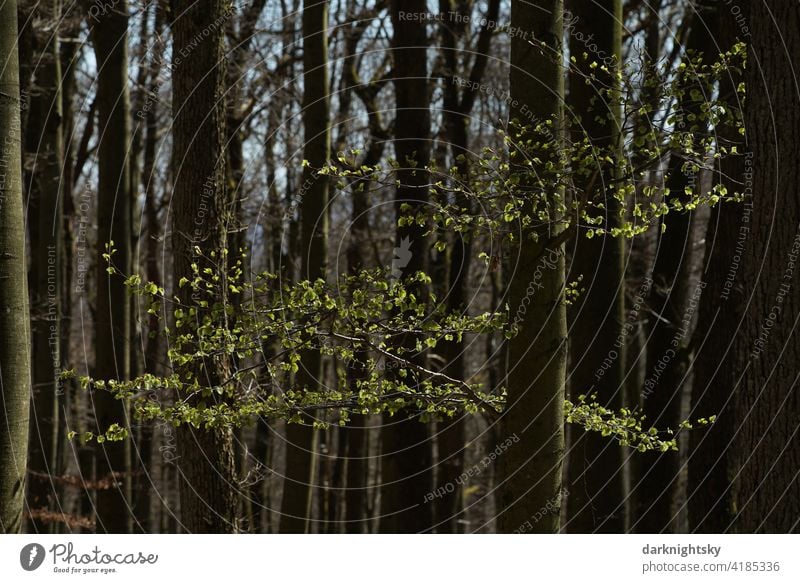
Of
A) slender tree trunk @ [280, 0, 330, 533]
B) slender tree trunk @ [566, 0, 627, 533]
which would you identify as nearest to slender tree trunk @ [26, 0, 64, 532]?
slender tree trunk @ [280, 0, 330, 533]

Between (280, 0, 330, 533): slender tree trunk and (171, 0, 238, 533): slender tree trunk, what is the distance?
4.14 m

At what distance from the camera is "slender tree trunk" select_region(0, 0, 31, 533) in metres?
6.40

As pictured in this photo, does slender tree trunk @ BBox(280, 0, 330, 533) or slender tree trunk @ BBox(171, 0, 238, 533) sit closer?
slender tree trunk @ BBox(171, 0, 238, 533)

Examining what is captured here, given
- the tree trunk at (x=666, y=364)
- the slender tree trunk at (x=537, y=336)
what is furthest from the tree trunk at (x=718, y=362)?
the slender tree trunk at (x=537, y=336)

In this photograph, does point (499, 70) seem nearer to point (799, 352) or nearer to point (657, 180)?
point (657, 180)

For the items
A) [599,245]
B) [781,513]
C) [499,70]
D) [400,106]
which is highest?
[499,70]

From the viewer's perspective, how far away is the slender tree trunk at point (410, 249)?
1161cm

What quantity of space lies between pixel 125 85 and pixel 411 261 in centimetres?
485

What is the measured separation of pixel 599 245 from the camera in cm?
890

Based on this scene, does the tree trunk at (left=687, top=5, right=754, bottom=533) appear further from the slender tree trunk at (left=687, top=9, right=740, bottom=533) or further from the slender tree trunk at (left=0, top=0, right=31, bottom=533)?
the slender tree trunk at (left=0, top=0, right=31, bottom=533)

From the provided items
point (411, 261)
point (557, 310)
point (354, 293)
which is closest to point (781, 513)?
point (557, 310)

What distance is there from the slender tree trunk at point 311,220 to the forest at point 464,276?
4cm

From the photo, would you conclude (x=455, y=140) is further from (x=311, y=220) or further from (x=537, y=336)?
(x=537, y=336)

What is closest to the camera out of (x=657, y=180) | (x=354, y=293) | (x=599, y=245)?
(x=354, y=293)
